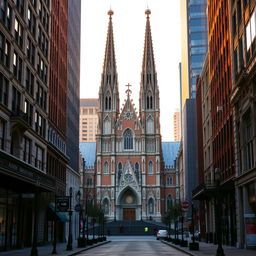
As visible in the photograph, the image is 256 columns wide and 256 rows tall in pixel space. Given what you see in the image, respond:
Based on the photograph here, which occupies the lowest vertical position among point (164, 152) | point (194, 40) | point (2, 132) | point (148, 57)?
point (2, 132)

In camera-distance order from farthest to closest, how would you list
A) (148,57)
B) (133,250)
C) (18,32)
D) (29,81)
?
(148,57)
(29,81)
(133,250)
(18,32)

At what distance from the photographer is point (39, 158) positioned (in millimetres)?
45531

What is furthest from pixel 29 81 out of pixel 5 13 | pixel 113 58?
pixel 113 58

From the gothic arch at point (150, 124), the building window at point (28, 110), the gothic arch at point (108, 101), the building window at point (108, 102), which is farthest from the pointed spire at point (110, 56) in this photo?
the building window at point (28, 110)

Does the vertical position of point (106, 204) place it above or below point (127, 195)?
below

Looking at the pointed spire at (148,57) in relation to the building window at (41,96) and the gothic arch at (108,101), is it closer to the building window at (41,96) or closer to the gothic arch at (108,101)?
the gothic arch at (108,101)

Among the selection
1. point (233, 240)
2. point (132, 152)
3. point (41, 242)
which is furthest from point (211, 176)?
point (132, 152)

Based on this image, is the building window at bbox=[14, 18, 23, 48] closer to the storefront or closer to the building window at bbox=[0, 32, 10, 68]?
the building window at bbox=[0, 32, 10, 68]

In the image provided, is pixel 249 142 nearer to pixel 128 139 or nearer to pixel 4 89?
pixel 4 89

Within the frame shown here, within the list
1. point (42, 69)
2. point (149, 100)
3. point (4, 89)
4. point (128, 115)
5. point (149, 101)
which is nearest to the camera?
point (4, 89)

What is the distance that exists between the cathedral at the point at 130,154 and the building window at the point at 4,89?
83234mm

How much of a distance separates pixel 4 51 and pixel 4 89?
265 centimetres

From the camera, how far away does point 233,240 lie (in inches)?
1655

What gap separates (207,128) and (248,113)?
24357 millimetres
